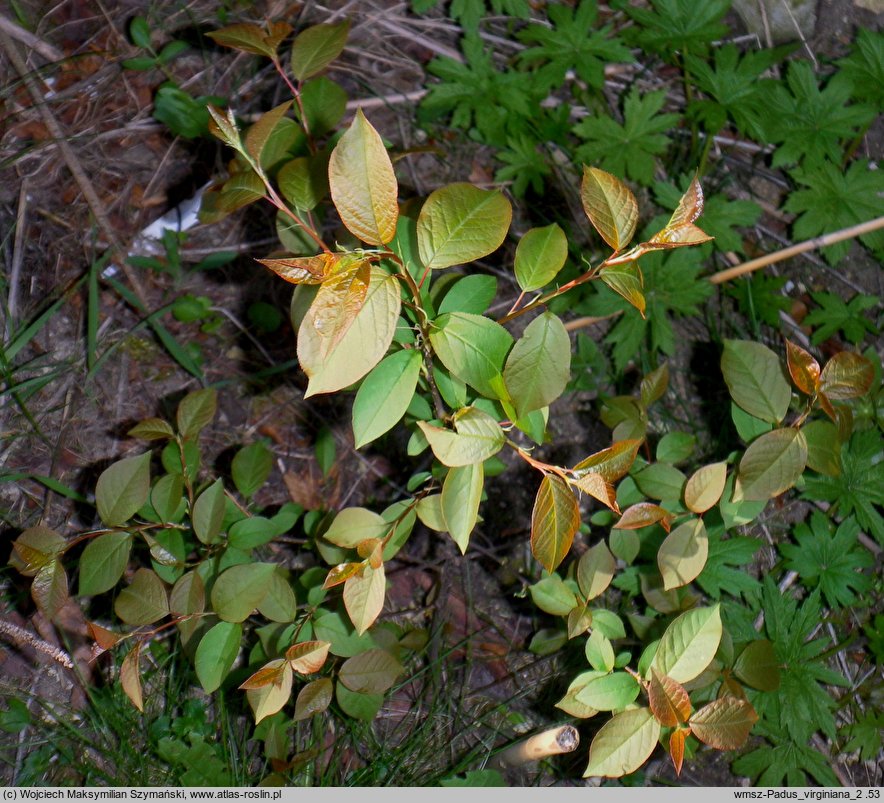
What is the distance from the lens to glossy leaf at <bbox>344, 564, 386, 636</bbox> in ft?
3.64

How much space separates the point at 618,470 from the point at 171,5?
190cm

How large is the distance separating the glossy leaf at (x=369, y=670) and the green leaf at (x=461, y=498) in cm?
52

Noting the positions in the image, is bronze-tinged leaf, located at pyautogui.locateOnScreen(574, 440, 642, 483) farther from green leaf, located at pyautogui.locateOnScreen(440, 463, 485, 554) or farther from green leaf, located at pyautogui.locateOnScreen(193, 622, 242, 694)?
green leaf, located at pyautogui.locateOnScreen(193, 622, 242, 694)

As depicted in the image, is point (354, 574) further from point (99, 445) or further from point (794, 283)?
point (794, 283)

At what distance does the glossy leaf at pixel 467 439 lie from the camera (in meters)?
0.93

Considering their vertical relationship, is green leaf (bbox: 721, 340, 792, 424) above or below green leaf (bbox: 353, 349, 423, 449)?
below

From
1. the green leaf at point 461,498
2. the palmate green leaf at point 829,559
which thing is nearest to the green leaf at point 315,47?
the green leaf at point 461,498

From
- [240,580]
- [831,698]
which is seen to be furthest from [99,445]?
[831,698]

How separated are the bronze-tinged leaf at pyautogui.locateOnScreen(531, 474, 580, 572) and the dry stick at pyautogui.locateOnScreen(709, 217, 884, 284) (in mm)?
1224

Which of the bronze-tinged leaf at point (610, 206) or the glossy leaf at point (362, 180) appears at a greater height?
the glossy leaf at point (362, 180)

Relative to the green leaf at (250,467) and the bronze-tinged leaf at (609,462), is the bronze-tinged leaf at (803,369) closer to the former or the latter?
the bronze-tinged leaf at (609,462)

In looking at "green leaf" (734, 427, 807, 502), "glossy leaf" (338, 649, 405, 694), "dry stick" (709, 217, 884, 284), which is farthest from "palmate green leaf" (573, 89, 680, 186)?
"glossy leaf" (338, 649, 405, 694)

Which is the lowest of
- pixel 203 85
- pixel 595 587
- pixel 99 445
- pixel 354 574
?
pixel 595 587

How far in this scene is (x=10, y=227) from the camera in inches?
77.2
